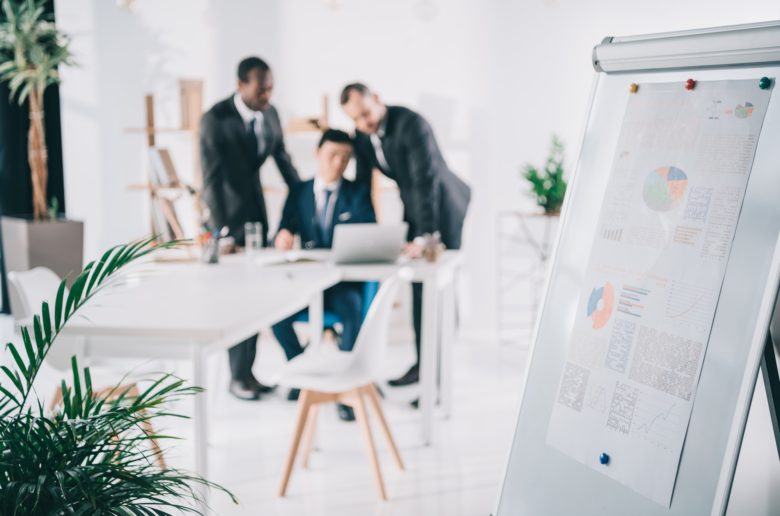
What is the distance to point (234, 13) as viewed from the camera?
220 inches

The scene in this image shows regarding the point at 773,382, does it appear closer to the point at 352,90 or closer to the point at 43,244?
the point at 352,90

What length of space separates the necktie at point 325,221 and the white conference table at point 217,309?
0.29 m

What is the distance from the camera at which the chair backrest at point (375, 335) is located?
2.88m

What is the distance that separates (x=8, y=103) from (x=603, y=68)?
500cm

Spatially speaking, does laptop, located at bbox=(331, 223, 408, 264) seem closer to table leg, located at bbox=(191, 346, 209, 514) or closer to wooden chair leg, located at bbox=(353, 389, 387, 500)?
wooden chair leg, located at bbox=(353, 389, 387, 500)

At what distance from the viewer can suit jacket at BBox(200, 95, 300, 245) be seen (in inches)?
169

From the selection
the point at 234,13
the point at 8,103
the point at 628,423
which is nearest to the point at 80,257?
the point at 8,103

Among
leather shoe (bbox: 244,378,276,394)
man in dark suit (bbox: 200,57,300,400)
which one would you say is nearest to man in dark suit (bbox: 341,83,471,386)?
man in dark suit (bbox: 200,57,300,400)

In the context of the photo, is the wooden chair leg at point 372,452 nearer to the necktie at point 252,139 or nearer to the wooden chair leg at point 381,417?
the wooden chair leg at point 381,417

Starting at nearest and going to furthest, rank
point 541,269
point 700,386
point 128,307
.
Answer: point 700,386
point 128,307
point 541,269

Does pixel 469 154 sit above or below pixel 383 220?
above

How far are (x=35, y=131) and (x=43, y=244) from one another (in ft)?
2.56

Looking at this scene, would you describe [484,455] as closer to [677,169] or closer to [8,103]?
[677,169]

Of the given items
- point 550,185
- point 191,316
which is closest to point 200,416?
point 191,316
